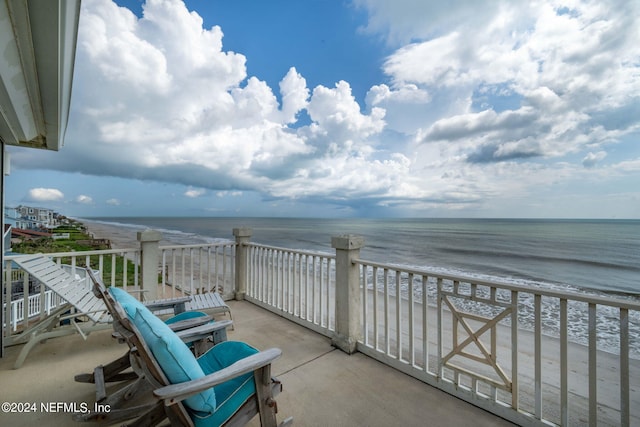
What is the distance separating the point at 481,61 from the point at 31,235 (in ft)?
41.2

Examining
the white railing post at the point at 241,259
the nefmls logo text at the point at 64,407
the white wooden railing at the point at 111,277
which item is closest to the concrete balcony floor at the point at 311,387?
the nefmls logo text at the point at 64,407

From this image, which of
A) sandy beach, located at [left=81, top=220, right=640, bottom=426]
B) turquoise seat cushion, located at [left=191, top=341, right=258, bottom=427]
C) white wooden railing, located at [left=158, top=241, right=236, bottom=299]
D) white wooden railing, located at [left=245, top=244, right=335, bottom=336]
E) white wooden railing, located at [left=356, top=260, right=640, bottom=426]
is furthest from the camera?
white wooden railing, located at [left=158, top=241, right=236, bottom=299]

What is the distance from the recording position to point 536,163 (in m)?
22.3

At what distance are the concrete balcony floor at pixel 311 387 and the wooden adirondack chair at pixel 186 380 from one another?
25.2 inches

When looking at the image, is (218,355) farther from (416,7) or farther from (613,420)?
(416,7)

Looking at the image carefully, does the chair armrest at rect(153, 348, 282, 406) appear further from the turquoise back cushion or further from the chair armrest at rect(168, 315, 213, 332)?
the chair armrest at rect(168, 315, 213, 332)

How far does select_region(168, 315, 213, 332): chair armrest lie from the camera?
1.96 meters

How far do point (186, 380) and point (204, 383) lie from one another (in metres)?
0.10

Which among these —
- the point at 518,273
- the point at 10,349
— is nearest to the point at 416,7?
the point at 10,349

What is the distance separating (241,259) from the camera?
4453 mm

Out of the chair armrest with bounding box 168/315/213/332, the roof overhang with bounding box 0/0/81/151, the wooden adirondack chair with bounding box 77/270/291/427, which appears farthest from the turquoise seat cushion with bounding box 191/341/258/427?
the roof overhang with bounding box 0/0/81/151

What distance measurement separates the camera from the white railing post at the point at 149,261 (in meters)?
3.58

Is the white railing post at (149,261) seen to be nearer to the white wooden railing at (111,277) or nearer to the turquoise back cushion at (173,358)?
the white wooden railing at (111,277)

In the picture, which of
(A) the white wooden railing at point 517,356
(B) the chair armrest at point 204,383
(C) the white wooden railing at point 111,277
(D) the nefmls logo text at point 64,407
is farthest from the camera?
(C) the white wooden railing at point 111,277
